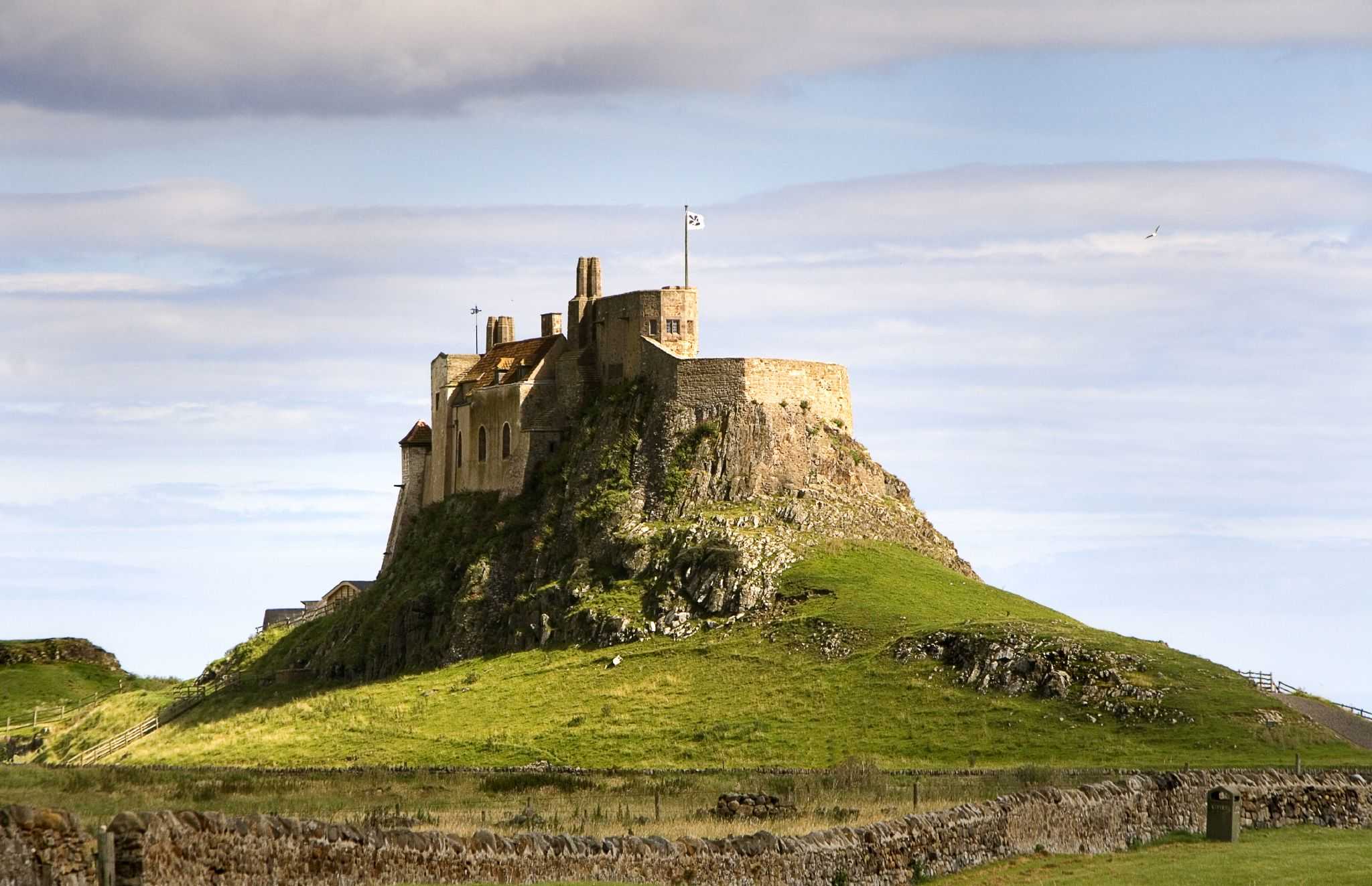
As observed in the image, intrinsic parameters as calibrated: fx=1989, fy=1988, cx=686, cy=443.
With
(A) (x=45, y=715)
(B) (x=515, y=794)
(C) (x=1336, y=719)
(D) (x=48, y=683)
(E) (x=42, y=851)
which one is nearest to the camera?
(E) (x=42, y=851)

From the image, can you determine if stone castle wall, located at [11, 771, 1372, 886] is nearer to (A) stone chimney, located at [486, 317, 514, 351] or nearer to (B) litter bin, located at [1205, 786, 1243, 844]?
(B) litter bin, located at [1205, 786, 1243, 844]

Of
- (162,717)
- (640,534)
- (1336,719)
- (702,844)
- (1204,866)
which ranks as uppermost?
(640,534)

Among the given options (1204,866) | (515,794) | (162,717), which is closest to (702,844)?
(1204,866)

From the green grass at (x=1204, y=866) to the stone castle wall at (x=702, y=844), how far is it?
67 centimetres

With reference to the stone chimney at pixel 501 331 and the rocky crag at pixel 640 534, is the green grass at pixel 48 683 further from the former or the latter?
the stone chimney at pixel 501 331

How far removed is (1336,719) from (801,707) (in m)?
21.8

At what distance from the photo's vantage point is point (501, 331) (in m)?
132

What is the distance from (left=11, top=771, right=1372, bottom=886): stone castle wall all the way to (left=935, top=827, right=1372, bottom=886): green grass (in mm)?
674

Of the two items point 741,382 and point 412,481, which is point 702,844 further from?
point 412,481

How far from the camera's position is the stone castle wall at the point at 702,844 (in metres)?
25.8

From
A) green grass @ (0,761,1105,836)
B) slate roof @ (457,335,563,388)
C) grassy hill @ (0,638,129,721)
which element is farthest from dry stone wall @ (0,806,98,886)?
grassy hill @ (0,638,129,721)

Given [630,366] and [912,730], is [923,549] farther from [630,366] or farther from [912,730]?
[912,730]

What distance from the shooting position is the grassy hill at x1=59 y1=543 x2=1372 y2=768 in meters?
75.8

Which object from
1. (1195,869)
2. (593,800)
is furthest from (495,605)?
(1195,869)
